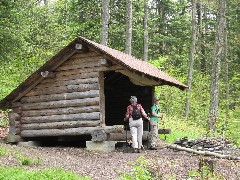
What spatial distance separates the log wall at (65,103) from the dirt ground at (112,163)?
1323 millimetres

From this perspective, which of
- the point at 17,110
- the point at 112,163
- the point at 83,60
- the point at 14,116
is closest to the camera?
the point at 112,163

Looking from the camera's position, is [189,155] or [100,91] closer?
[189,155]

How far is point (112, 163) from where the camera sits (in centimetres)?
1173

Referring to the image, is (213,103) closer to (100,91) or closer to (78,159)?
(100,91)

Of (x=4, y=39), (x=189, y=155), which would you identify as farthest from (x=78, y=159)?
(x=4, y=39)

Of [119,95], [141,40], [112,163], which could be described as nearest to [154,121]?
[119,95]

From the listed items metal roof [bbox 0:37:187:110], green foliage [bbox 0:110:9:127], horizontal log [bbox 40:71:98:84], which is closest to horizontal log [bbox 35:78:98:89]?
horizontal log [bbox 40:71:98:84]

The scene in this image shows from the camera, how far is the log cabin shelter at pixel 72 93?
14680 mm

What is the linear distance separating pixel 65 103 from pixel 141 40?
1866cm

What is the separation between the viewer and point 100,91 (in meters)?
14.9

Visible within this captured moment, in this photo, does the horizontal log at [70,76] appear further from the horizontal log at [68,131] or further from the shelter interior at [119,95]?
the shelter interior at [119,95]

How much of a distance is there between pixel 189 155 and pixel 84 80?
15.1ft

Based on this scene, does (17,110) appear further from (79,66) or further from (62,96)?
(79,66)

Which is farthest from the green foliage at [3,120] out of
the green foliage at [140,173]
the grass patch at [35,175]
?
the green foliage at [140,173]
